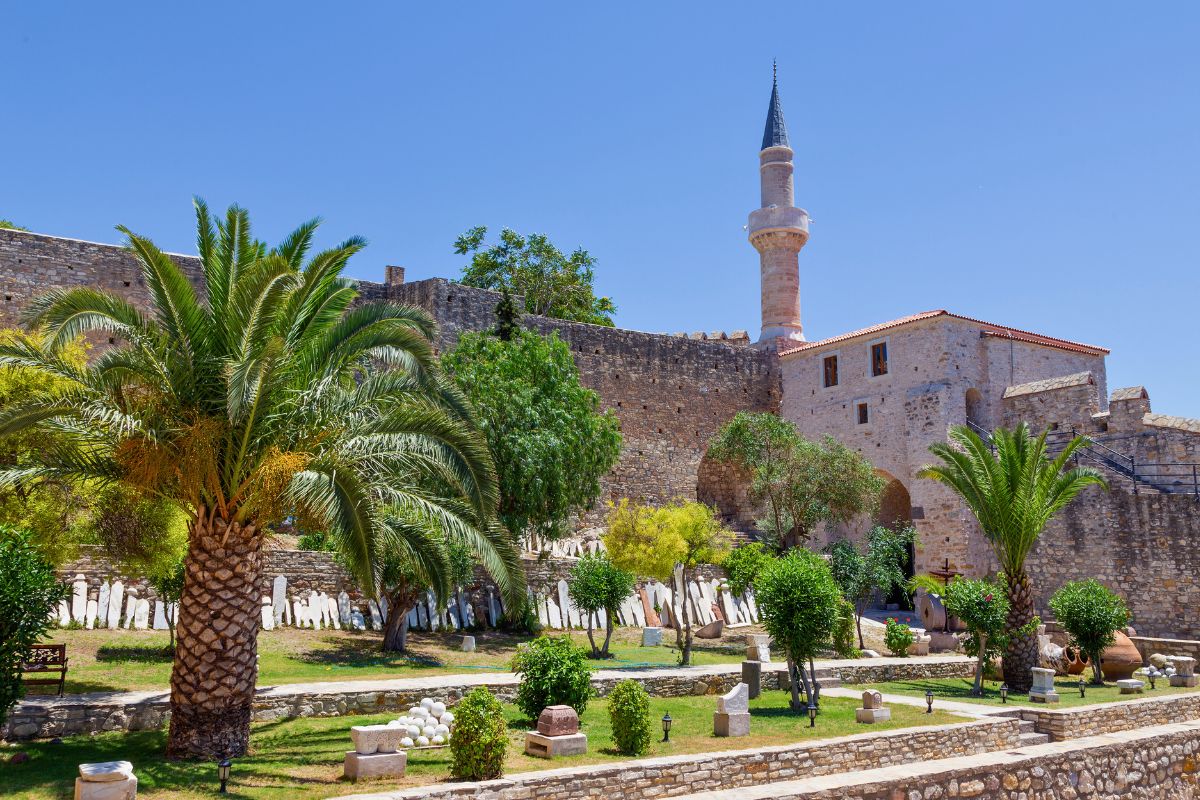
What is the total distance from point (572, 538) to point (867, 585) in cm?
783

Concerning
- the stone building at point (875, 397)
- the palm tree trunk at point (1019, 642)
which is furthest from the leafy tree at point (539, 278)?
the palm tree trunk at point (1019, 642)

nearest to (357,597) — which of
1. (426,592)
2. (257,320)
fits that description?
(426,592)

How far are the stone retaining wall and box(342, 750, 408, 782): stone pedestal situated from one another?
370 inches

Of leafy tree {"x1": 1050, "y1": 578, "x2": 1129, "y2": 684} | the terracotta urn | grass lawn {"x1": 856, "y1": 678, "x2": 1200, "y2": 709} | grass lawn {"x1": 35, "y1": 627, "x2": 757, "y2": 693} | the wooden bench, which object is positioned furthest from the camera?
the terracotta urn

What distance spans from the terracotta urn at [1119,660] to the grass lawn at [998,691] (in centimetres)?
36

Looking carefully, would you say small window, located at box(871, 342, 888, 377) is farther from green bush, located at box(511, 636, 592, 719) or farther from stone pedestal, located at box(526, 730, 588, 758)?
stone pedestal, located at box(526, 730, 588, 758)

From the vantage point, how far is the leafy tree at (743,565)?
1998 centimetres

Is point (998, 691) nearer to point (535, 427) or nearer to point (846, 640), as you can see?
point (846, 640)

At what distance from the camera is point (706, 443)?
32312mm

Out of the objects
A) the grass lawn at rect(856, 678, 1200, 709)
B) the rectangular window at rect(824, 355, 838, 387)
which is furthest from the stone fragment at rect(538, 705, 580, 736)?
the rectangular window at rect(824, 355, 838, 387)

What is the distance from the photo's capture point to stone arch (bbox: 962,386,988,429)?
27.5m

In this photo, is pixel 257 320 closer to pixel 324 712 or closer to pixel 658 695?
pixel 324 712

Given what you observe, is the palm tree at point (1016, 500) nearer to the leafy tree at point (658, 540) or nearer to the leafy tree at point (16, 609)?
the leafy tree at point (658, 540)

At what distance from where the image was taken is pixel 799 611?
14297 mm
